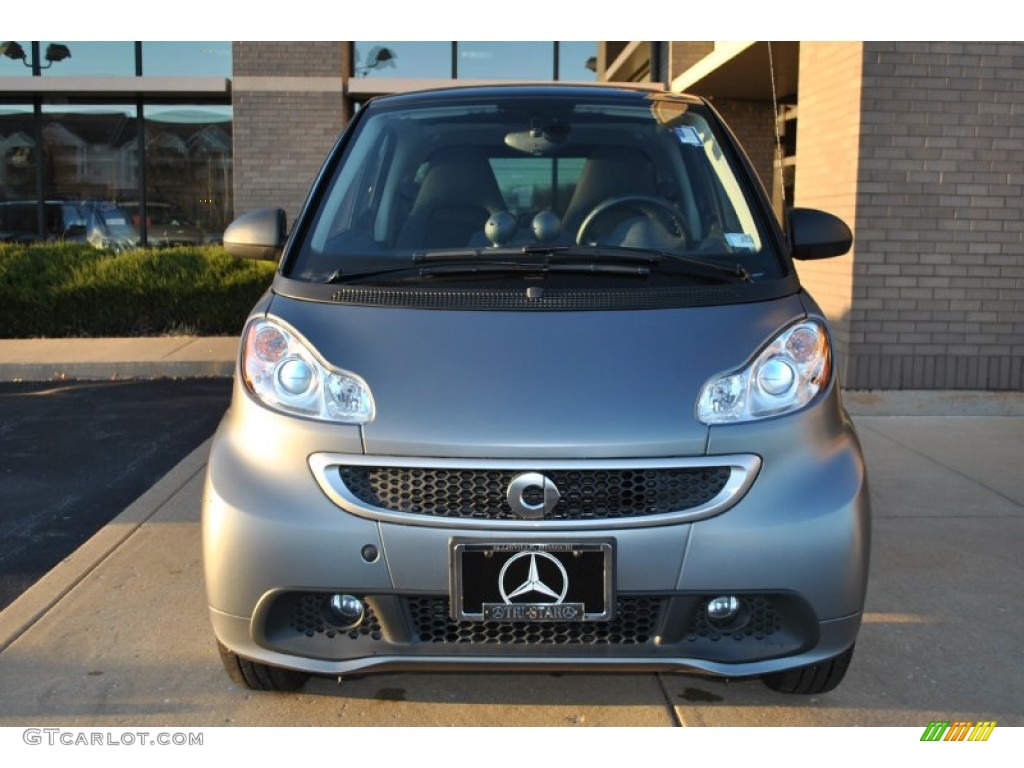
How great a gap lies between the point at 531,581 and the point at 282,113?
11577 mm

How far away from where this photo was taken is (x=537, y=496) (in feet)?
8.06

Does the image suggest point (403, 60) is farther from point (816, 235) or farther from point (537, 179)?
point (816, 235)

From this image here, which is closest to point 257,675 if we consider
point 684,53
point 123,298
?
point 123,298

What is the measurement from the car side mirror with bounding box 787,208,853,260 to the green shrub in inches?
281

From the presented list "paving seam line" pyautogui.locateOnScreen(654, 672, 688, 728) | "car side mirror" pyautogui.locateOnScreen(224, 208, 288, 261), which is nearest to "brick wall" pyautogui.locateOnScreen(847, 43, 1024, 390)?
"paving seam line" pyautogui.locateOnScreen(654, 672, 688, 728)

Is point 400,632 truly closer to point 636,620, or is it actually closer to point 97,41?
point 636,620

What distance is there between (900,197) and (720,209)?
374 centimetres

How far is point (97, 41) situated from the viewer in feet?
46.4

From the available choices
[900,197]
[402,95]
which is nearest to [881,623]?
[402,95]

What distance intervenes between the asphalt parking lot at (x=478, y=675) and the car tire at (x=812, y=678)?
5 cm

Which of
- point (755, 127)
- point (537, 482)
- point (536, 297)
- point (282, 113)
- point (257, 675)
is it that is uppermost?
point (282, 113)

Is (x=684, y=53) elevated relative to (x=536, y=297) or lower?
elevated

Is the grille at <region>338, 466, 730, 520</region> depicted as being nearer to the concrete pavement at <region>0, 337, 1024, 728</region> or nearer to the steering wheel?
the concrete pavement at <region>0, 337, 1024, 728</region>

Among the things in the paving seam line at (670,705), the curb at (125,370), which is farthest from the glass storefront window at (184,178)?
the paving seam line at (670,705)
